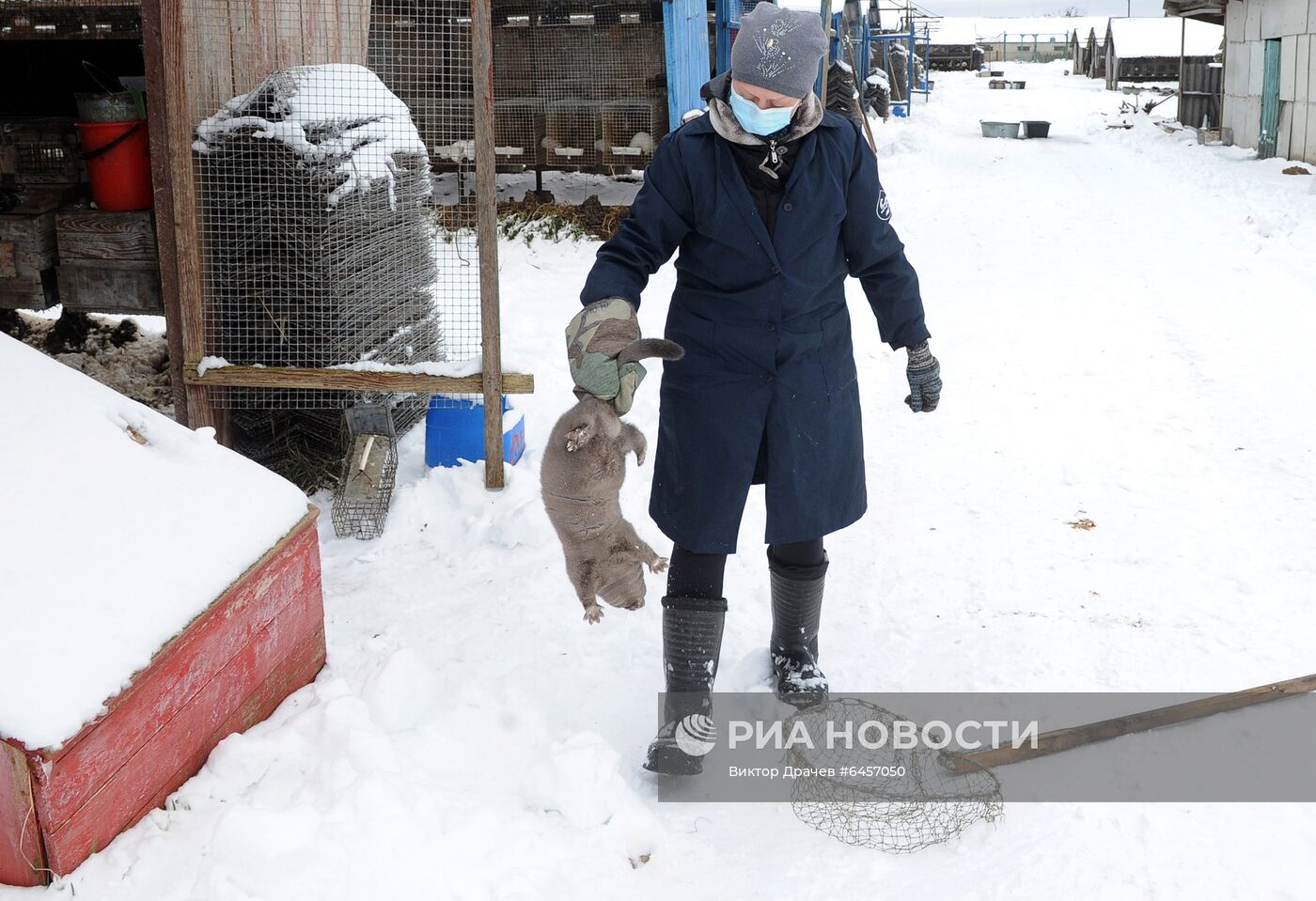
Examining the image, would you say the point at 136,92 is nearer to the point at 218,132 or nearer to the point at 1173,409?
the point at 218,132

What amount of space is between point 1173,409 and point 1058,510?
5.57 ft

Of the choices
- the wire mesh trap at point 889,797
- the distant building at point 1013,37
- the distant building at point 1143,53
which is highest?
the distant building at point 1013,37

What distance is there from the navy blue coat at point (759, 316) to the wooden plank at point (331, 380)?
2.01m

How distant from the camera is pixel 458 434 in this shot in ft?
17.3

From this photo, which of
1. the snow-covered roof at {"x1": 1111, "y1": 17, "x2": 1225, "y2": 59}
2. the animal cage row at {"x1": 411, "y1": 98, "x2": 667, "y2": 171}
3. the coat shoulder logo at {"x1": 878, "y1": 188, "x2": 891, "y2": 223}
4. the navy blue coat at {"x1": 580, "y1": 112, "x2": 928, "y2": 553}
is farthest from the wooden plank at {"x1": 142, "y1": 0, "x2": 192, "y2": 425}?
the snow-covered roof at {"x1": 1111, "y1": 17, "x2": 1225, "y2": 59}

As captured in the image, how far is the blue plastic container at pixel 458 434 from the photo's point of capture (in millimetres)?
5266

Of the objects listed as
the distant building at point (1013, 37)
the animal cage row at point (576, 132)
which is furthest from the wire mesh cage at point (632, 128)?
the distant building at point (1013, 37)

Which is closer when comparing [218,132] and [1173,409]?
[218,132]

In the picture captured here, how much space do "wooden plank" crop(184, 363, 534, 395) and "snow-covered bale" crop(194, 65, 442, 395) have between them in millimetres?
187

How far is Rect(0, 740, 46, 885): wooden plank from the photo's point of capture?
7.51ft

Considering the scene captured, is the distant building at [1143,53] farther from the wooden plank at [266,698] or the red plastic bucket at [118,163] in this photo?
the wooden plank at [266,698]

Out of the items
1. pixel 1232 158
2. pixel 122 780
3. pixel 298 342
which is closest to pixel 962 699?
pixel 122 780

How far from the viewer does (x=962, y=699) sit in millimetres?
3615

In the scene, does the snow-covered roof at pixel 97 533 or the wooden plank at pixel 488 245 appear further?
the wooden plank at pixel 488 245
